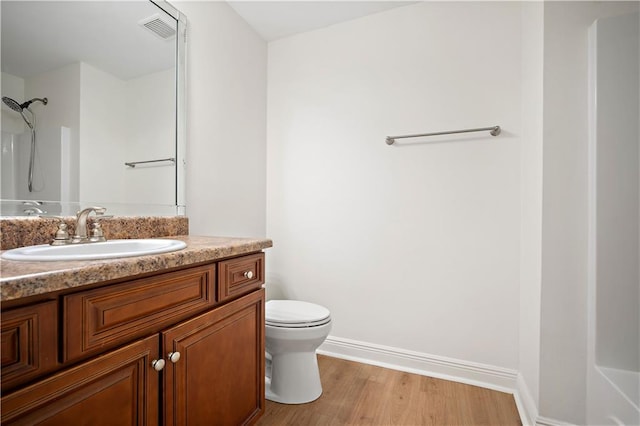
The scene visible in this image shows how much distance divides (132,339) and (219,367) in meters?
0.36

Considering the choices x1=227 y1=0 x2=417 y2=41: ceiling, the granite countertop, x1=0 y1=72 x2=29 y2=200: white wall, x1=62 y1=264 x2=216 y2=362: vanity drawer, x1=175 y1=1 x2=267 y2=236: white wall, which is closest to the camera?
the granite countertop

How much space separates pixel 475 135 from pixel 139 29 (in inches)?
68.9

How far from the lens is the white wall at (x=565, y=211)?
1161 millimetres

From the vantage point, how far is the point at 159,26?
1.42 m

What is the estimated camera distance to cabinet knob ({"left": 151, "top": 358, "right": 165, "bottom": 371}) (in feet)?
2.54

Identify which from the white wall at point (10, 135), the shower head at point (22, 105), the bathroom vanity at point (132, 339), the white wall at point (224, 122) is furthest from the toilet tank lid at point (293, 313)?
the shower head at point (22, 105)

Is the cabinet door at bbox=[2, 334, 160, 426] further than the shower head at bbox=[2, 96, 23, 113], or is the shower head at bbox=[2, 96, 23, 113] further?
the shower head at bbox=[2, 96, 23, 113]

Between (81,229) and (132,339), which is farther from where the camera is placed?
(81,229)

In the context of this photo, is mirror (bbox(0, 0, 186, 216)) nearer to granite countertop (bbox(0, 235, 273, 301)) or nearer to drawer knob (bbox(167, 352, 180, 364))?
granite countertop (bbox(0, 235, 273, 301))

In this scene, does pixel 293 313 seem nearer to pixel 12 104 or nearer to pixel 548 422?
pixel 548 422

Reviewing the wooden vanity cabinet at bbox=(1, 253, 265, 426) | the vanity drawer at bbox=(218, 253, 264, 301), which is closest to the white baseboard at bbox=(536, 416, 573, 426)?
the wooden vanity cabinet at bbox=(1, 253, 265, 426)

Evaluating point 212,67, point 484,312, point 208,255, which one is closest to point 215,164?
point 212,67

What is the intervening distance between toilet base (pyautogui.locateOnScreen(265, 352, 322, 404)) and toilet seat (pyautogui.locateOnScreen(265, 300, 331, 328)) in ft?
0.61

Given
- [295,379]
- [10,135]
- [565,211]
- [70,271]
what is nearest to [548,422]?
[565,211]
